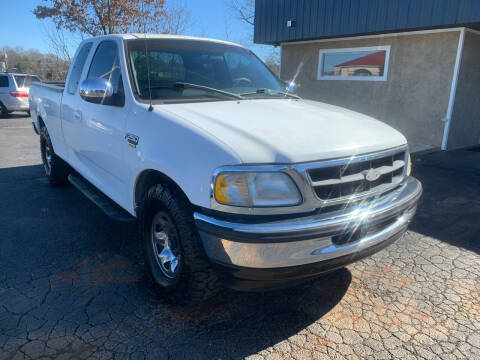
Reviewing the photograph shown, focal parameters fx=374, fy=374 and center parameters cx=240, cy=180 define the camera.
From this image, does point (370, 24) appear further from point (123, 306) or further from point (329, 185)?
point (123, 306)

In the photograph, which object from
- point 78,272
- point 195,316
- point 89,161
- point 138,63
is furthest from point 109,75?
Result: point 195,316

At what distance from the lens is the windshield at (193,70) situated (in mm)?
3131

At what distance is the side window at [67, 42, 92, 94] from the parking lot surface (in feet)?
5.28

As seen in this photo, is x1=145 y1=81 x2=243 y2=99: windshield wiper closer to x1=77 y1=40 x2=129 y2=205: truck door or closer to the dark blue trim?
x1=77 y1=40 x2=129 y2=205: truck door

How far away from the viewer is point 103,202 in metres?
3.70

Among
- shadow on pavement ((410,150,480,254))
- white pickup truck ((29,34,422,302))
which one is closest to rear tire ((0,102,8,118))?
white pickup truck ((29,34,422,302))

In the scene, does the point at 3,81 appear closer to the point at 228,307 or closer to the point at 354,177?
the point at 228,307

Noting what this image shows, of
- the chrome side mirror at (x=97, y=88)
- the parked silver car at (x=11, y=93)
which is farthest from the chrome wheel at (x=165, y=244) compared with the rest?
the parked silver car at (x=11, y=93)

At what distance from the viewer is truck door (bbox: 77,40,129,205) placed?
3086 millimetres

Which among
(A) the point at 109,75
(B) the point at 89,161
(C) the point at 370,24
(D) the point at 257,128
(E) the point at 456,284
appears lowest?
(E) the point at 456,284

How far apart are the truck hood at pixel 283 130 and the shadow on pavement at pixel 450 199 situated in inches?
72.2

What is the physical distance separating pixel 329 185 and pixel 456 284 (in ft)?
5.78

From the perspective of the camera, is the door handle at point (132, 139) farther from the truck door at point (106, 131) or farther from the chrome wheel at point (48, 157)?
the chrome wheel at point (48, 157)

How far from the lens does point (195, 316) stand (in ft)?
8.66
